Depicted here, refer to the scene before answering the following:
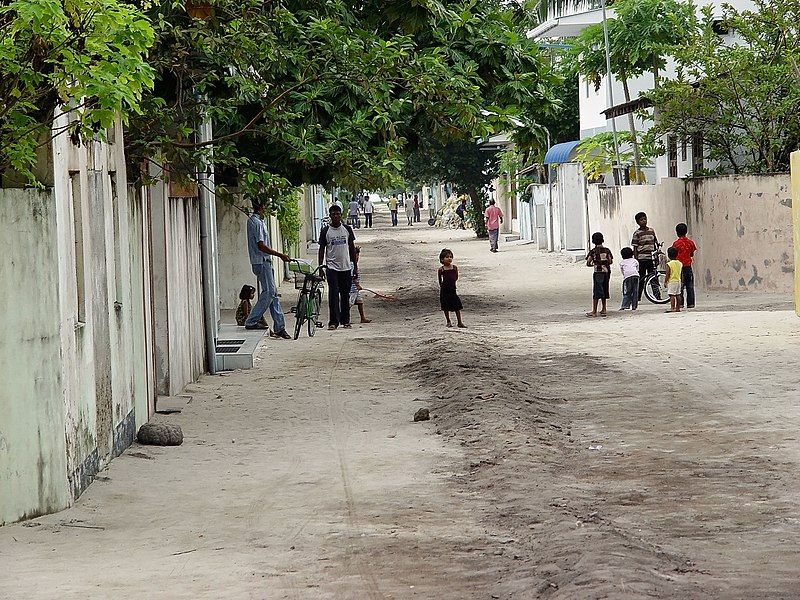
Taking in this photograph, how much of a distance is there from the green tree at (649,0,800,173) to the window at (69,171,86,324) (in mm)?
16335

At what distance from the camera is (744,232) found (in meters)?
22.9

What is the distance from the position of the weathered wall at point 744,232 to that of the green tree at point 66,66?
1622 centimetres

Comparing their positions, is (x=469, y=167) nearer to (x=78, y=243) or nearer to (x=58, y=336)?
(x=78, y=243)

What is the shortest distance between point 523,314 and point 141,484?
13.0 meters

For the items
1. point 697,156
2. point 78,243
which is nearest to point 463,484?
point 78,243

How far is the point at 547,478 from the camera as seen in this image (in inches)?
342

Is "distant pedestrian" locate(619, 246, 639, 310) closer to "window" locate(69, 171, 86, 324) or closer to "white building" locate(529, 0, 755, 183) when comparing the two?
"white building" locate(529, 0, 755, 183)

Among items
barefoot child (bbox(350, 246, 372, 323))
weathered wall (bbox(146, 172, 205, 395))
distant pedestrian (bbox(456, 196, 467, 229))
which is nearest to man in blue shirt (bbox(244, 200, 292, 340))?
barefoot child (bbox(350, 246, 372, 323))

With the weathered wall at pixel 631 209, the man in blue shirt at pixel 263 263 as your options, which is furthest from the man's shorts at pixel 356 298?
the weathered wall at pixel 631 209

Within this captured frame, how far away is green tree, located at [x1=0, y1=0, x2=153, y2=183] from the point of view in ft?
24.1

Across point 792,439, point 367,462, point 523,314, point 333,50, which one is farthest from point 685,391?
point 523,314

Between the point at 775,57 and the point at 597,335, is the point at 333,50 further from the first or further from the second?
the point at 775,57

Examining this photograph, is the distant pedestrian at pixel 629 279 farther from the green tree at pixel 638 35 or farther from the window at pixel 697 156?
the green tree at pixel 638 35

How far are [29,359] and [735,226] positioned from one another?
17.5 meters
